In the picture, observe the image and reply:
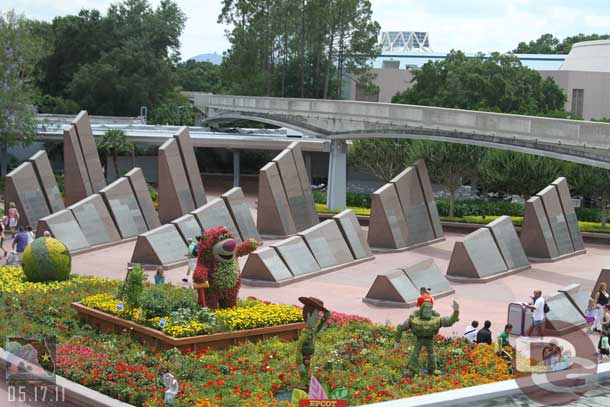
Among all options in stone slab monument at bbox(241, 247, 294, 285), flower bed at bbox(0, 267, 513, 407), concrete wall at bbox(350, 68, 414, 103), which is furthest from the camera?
concrete wall at bbox(350, 68, 414, 103)

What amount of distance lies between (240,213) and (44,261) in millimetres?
9913

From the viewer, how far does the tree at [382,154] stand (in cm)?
4768

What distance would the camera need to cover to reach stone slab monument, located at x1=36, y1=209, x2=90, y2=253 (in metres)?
32.3

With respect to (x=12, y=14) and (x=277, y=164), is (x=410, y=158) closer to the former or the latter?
(x=277, y=164)

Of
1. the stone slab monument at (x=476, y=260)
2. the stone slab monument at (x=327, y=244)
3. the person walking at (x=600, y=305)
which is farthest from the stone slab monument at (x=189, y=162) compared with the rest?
the person walking at (x=600, y=305)

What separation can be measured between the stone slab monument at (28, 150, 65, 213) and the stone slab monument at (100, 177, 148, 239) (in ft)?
11.5

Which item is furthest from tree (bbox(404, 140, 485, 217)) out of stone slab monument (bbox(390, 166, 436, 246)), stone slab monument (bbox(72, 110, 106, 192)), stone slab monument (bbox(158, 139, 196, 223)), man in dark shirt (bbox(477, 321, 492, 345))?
man in dark shirt (bbox(477, 321, 492, 345))

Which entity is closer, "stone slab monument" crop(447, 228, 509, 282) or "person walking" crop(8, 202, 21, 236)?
"stone slab monument" crop(447, 228, 509, 282)

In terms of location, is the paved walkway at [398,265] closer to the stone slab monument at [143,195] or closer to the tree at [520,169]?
the stone slab monument at [143,195]

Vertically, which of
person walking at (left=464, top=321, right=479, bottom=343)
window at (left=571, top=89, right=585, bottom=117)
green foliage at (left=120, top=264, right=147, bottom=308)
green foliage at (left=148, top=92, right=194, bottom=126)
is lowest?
person walking at (left=464, top=321, right=479, bottom=343)

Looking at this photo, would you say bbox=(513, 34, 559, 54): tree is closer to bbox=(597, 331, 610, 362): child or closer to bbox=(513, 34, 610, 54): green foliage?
bbox=(513, 34, 610, 54): green foliage

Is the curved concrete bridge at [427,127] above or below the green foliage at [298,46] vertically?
below

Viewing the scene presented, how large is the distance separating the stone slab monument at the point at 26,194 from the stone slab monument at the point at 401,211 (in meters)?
13.2

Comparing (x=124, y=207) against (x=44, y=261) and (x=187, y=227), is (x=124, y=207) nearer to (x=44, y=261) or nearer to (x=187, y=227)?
(x=187, y=227)
